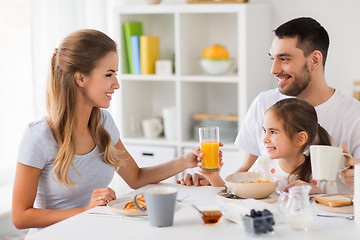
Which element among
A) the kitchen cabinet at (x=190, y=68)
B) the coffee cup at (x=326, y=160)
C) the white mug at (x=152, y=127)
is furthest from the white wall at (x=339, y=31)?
the coffee cup at (x=326, y=160)

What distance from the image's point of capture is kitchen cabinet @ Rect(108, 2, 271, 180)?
3.35m

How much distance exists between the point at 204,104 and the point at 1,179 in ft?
4.74

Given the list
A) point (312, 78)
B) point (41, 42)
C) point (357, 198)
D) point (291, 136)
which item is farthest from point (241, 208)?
point (41, 42)

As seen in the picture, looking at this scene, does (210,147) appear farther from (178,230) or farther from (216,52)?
(216,52)

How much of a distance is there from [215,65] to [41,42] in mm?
1112

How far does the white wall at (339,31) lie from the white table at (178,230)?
73.5 inches

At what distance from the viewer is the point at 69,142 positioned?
6.71 ft

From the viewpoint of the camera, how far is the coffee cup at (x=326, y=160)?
1692mm

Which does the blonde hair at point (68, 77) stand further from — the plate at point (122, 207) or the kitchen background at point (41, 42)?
the kitchen background at point (41, 42)

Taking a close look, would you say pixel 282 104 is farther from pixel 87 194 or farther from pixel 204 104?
pixel 204 104

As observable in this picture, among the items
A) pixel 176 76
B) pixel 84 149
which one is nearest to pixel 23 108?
pixel 176 76

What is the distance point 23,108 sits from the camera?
366 cm

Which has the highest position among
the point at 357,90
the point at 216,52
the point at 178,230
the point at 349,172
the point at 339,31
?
the point at 339,31

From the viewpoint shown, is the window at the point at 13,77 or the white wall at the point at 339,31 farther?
the window at the point at 13,77
